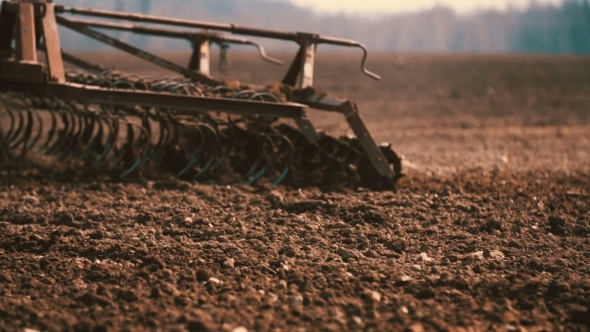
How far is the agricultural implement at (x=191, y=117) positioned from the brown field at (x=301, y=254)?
1.74ft

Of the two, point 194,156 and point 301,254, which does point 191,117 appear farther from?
point 301,254

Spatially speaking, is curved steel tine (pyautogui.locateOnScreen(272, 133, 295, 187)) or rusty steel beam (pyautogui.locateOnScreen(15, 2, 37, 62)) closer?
rusty steel beam (pyautogui.locateOnScreen(15, 2, 37, 62))

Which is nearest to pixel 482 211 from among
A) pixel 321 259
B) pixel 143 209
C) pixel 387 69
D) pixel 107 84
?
pixel 321 259

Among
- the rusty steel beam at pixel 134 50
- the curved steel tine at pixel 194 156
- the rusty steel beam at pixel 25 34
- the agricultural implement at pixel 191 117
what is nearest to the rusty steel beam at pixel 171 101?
the agricultural implement at pixel 191 117

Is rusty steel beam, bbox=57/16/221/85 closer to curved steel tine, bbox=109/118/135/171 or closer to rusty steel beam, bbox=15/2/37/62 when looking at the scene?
curved steel tine, bbox=109/118/135/171

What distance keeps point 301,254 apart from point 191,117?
11.8ft

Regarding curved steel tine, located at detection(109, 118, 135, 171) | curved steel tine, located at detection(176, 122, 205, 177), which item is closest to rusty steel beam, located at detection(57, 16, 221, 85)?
curved steel tine, located at detection(176, 122, 205, 177)

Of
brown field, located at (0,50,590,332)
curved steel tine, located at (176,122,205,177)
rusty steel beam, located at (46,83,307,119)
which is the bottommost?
brown field, located at (0,50,590,332)

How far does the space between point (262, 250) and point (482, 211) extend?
237 cm

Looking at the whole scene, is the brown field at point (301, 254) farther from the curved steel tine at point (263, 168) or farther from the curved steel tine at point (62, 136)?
the curved steel tine at point (62, 136)

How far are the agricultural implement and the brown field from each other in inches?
20.9

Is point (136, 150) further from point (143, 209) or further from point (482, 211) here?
point (482, 211)

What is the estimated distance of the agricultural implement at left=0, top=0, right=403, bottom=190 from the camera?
8.08 metres

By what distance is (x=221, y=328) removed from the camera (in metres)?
4.16
